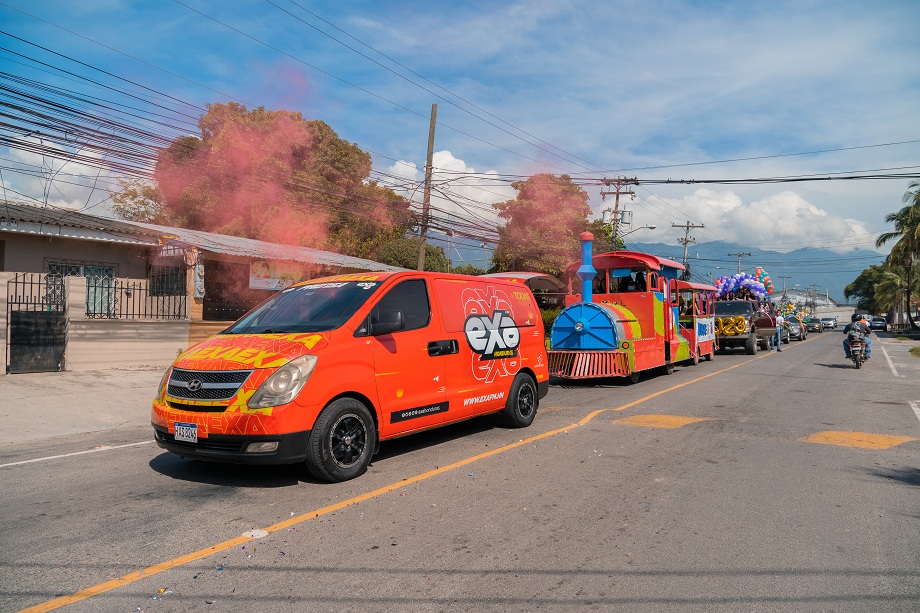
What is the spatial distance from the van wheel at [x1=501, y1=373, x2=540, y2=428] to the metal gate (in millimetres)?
9834

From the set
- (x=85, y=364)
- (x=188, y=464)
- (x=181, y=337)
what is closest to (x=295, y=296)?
(x=188, y=464)

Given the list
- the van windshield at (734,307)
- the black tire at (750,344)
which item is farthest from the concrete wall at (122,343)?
the black tire at (750,344)

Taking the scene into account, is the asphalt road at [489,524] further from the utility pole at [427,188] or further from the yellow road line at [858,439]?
the utility pole at [427,188]

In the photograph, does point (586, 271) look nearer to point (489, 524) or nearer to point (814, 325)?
point (489, 524)

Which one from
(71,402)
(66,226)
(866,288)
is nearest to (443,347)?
(71,402)

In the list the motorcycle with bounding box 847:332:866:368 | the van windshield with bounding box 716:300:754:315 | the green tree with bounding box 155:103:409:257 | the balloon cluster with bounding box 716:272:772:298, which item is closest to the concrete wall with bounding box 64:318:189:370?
the green tree with bounding box 155:103:409:257

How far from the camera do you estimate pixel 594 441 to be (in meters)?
8.05

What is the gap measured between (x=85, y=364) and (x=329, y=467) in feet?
34.0

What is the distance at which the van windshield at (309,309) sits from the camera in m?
6.43

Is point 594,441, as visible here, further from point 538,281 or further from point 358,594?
point 538,281

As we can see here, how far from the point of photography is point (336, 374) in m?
5.93

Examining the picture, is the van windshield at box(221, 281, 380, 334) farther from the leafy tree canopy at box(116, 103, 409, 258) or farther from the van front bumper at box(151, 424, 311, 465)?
the leafy tree canopy at box(116, 103, 409, 258)

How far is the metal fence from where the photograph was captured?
14.7 metres

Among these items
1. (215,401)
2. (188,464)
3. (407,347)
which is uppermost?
(407,347)
